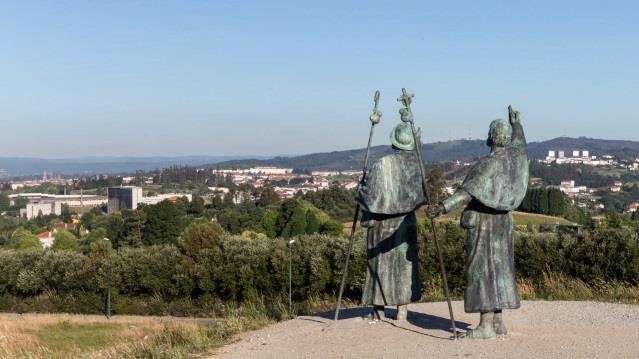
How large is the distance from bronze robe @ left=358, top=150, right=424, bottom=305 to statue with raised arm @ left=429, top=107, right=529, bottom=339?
133 cm

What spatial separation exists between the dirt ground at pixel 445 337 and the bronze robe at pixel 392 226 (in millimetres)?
582

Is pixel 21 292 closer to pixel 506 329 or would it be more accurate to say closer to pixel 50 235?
pixel 506 329

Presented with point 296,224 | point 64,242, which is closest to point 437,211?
point 296,224

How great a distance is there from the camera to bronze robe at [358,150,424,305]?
1192 cm

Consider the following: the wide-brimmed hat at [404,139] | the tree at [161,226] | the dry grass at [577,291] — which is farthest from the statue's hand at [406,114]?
the tree at [161,226]

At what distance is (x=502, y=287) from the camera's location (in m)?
10.8

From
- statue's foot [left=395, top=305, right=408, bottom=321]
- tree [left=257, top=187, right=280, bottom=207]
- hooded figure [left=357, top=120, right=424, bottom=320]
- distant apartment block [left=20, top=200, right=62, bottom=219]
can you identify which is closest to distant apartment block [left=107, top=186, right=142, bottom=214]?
distant apartment block [left=20, top=200, right=62, bottom=219]

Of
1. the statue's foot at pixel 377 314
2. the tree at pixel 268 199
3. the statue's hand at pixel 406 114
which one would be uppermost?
the statue's hand at pixel 406 114

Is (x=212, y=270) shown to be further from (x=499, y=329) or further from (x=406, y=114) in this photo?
(x=499, y=329)

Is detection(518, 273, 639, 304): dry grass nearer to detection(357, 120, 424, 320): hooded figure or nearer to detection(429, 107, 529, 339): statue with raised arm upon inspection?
detection(357, 120, 424, 320): hooded figure

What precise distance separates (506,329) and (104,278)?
85.1 feet

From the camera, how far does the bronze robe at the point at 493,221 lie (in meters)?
10.5

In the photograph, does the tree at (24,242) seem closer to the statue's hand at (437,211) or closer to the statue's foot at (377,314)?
the statue's foot at (377,314)

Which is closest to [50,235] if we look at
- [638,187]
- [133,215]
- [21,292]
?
[133,215]
